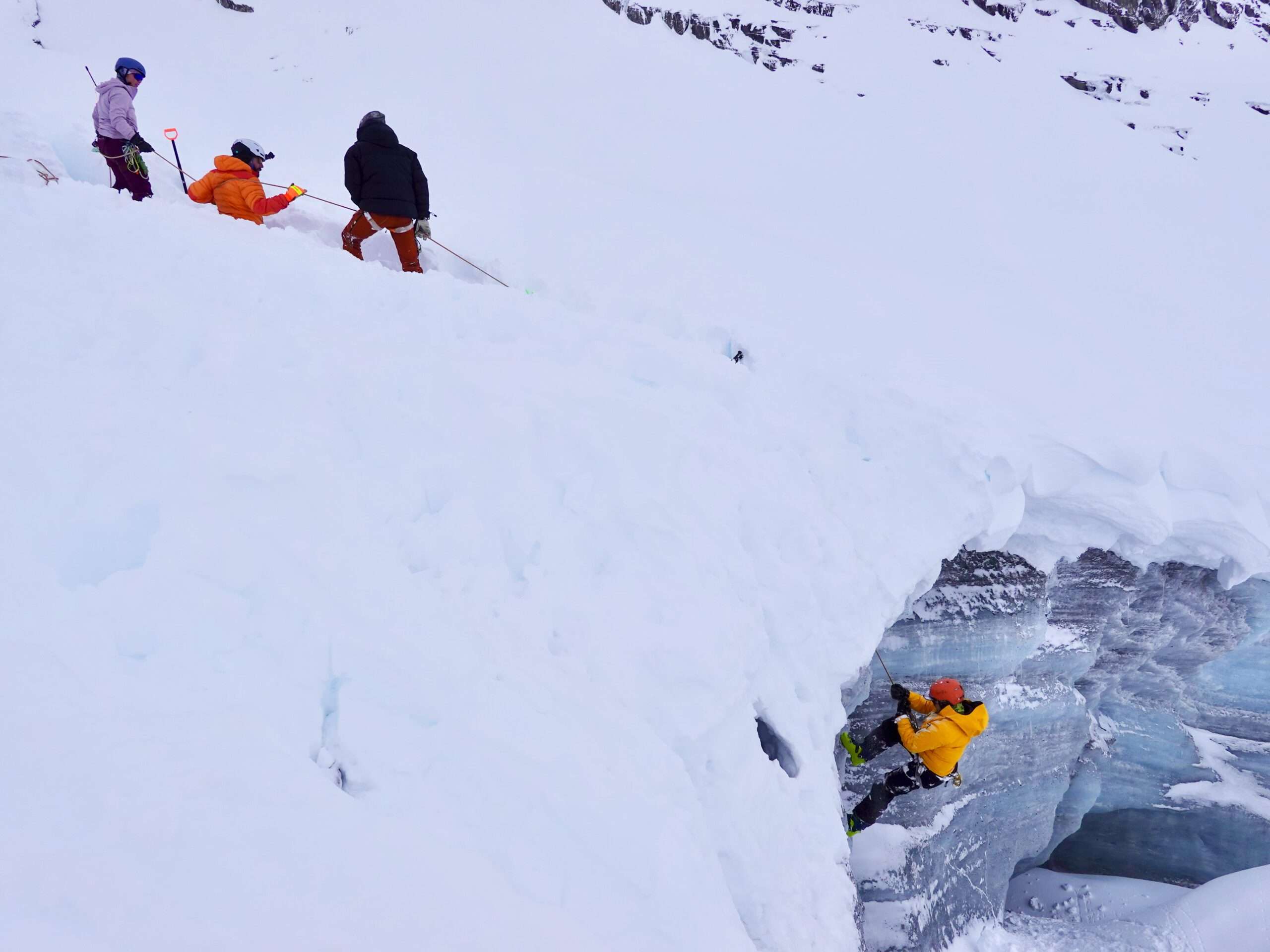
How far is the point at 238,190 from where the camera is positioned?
607cm

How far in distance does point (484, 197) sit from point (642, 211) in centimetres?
194

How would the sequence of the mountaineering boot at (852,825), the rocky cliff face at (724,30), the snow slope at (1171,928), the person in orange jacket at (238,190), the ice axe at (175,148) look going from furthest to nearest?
the rocky cliff face at (724,30), the snow slope at (1171,928), the ice axe at (175,148), the person in orange jacket at (238,190), the mountaineering boot at (852,825)

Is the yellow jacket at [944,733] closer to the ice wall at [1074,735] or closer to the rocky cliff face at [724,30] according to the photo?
the ice wall at [1074,735]

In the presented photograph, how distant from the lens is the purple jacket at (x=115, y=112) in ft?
19.3

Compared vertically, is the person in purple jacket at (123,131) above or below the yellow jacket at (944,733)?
above

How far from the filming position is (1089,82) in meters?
17.5

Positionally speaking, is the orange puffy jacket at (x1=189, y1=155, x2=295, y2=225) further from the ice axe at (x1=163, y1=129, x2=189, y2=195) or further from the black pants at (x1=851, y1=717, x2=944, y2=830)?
the black pants at (x1=851, y1=717, x2=944, y2=830)

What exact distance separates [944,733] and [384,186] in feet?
19.5

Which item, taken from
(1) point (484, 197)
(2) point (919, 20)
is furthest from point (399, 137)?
(2) point (919, 20)

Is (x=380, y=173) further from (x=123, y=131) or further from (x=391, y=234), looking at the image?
(x=123, y=131)

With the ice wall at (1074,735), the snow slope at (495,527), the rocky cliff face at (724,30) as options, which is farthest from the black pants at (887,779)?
the rocky cliff face at (724,30)

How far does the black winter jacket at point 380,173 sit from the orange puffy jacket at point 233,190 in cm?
55

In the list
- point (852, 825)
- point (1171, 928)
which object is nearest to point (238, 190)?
point (852, 825)

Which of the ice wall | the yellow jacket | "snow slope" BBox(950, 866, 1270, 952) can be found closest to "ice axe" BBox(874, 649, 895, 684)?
the ice wall
